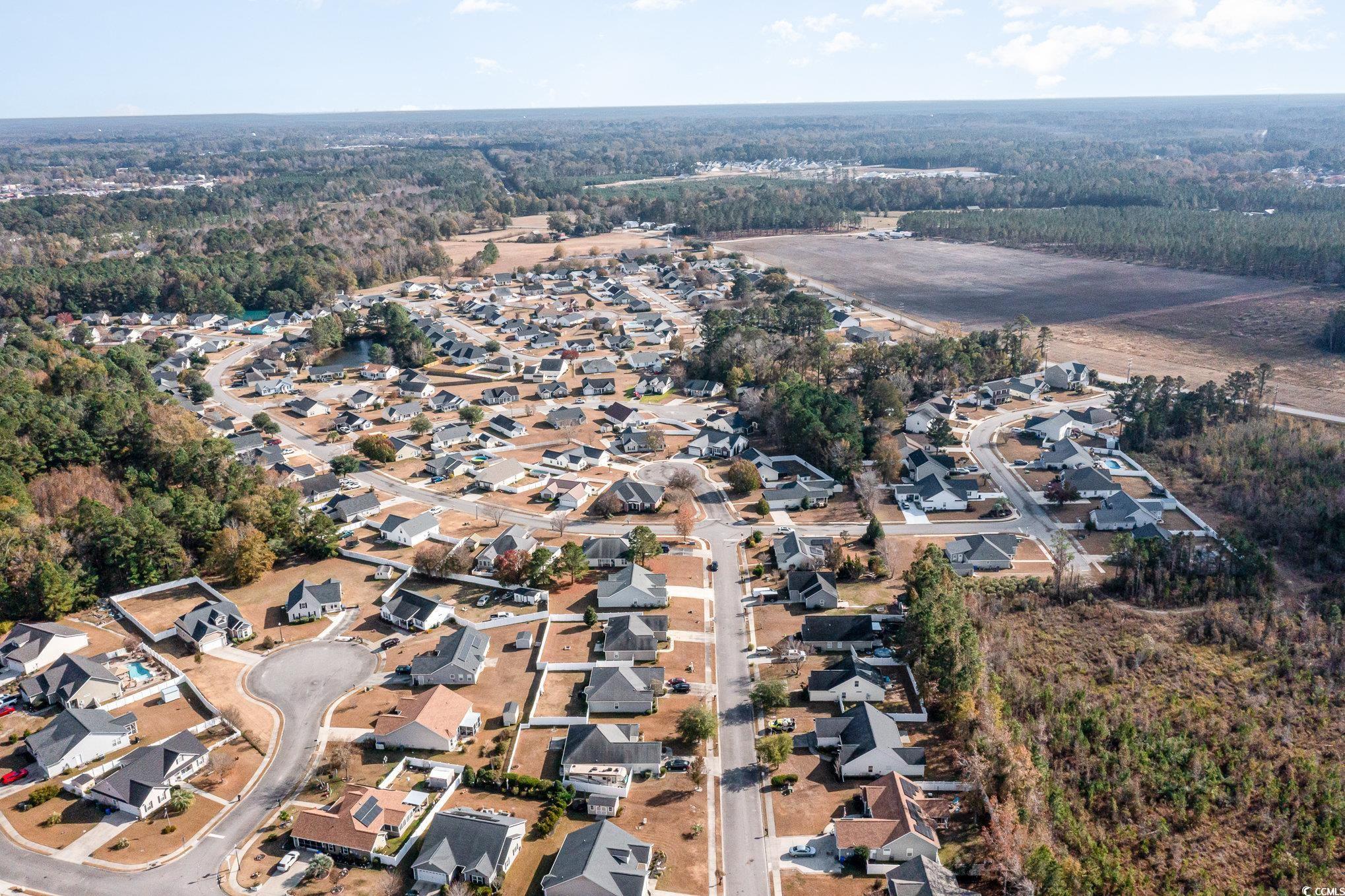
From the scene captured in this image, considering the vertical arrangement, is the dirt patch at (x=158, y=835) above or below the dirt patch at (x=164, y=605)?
below

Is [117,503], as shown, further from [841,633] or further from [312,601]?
[841,633]

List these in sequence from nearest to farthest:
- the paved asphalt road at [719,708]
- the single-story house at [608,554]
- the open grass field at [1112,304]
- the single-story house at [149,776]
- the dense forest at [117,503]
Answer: the paved asphalt road at [719,708]
the single-story house at [149,776]
the dense forest at [117,503]
the single-story house at [608,554]
the open grass field at [1112,304]

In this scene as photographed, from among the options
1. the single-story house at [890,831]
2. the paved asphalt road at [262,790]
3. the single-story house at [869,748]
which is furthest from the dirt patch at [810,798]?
the paved asphalt road at [262,790]

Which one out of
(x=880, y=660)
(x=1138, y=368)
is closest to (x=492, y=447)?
(x=880, y=660)

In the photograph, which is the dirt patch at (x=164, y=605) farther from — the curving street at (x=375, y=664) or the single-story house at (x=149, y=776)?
the single-story house at (x=149, y=776)

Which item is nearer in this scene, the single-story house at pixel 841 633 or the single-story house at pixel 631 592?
the single-story house at pixel 841 633

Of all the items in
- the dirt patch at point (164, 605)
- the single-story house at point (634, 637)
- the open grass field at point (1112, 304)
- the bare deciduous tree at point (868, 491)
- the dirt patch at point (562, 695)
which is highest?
the open grass field at point (1112, 304)

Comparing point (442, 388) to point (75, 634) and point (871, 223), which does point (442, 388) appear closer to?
point (75, 634)
